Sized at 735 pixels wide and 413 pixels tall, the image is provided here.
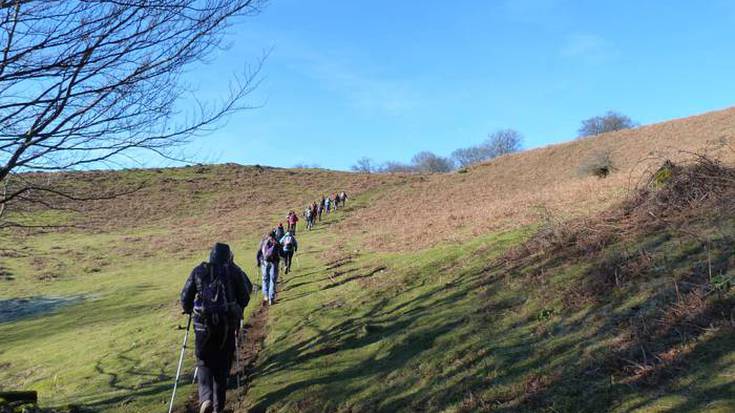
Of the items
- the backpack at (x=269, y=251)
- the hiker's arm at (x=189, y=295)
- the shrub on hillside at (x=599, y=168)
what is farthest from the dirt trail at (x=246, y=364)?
the shrub on hillside at (x=599, y=168)

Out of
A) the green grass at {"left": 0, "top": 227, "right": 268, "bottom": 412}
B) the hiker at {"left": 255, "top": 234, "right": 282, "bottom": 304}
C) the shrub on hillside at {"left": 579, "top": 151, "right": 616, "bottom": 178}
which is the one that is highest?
the shrub on hillside at {"left": 579, "top": 151, "right": 616, "bottom": 178}

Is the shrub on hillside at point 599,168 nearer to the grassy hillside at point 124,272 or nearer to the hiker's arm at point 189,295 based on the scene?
the grassy hillside at point 124,272

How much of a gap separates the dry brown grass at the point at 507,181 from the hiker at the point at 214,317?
531 inches

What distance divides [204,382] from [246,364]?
104 inches

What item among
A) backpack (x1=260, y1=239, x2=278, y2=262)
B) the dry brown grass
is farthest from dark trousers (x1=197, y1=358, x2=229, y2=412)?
the dry brown grass

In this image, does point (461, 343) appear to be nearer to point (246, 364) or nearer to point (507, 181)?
point (246, 364)

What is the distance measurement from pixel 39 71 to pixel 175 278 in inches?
828

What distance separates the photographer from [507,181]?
159 ft

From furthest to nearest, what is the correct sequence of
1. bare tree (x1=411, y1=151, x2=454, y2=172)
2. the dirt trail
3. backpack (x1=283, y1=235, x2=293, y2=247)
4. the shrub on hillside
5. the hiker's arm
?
bare tree (x1=411, y1=151, x2=454, y2=172), the shrub on hillside, backpack (x1=283, y1=235, x2=293, y2=247), the dirt trail, the hiker's arm

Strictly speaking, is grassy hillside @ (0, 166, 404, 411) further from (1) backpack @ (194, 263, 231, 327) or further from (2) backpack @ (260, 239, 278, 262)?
(2) backpack @ (260, 239, 278, 262)

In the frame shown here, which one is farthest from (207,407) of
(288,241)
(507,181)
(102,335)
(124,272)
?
(507,181)

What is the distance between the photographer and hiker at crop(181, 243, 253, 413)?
6.22 metres

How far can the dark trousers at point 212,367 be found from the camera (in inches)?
246

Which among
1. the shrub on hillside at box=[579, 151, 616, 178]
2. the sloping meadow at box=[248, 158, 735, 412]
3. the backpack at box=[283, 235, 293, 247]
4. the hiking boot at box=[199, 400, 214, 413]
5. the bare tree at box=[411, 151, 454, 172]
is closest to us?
the sloping meadow at box=[248, 158, 735, 412]
